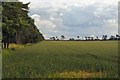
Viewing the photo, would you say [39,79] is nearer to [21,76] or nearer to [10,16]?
[21,76]

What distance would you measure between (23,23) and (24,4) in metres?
14.9

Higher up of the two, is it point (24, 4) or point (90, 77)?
point (24, 4)

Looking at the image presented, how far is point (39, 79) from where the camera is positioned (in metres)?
16.3

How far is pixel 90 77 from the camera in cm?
1731

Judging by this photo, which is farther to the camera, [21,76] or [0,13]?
[0,13]

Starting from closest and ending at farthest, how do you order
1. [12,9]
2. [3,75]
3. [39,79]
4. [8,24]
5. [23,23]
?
1. [39,79]
2. [3,75]
3. [8,24]
4. [12,9]
5. [23,23]

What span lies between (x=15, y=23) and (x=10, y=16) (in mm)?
2226

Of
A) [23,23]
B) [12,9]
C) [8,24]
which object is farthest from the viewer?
[23,23]

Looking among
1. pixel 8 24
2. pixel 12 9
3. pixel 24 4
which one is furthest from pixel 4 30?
pixel 24 4

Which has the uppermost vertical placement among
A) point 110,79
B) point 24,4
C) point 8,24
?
point 24,4


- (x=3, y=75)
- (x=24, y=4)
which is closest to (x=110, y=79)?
(x=3, y=75)

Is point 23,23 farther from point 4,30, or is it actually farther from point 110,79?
point 110,79

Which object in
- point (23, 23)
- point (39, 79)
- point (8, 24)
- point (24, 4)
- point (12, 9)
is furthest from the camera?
point (24, 4)

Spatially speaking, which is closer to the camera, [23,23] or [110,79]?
[110,79]
